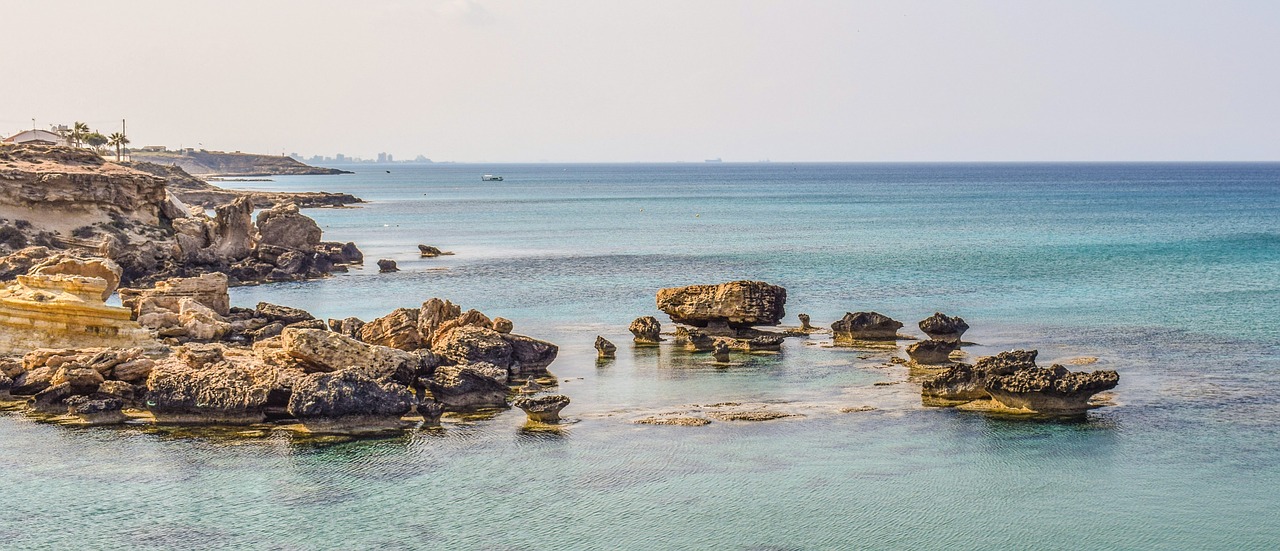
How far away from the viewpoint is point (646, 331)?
129ft

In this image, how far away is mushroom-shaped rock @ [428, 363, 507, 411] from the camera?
29.1m

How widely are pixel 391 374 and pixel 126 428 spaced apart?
600 cm

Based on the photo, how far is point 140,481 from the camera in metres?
→ 23.6

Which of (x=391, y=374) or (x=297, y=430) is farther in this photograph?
(x=391, y=374)

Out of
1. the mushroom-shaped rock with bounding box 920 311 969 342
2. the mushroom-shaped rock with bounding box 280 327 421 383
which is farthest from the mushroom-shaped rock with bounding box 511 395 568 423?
the mushroom-shaped rock with bounding box 920 311 969 342

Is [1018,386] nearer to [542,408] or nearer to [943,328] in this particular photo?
[943,328]

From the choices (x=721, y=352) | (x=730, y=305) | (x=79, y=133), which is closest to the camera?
(x=721, y=352)

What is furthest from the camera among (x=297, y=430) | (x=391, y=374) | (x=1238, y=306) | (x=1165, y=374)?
(x=1238, y=306)

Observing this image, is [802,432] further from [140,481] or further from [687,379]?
[140,481]

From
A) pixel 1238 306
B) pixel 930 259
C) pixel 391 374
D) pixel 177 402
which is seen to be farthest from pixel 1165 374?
pixel 930 259

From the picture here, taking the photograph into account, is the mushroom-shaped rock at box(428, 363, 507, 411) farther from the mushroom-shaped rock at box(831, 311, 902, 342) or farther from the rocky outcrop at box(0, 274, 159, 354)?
the mushroom-shaped rock at box(831, 311, 902, 342)

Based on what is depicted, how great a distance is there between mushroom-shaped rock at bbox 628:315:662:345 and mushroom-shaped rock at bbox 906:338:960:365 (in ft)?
28.4

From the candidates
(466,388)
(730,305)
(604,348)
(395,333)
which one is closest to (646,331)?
(604,348)

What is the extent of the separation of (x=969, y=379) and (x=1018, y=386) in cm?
153
